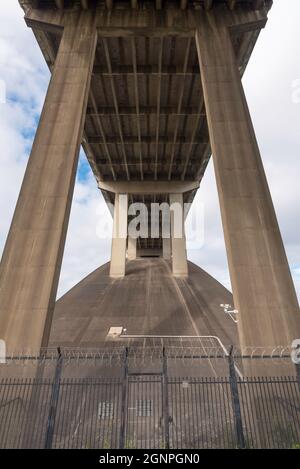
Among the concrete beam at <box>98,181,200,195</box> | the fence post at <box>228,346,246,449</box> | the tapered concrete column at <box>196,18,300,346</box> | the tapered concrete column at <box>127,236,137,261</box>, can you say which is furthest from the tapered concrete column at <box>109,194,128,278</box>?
the fence post at <box>228,346,246,449</box>

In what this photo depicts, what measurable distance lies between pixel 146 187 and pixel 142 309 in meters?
22.0

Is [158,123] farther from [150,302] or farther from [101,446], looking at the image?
[101,446]

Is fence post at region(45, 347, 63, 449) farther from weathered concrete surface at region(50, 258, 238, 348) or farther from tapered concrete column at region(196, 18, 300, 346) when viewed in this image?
weathered concrete surface at region(50, 258, 238, 348)

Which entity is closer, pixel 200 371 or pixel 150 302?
pixel 200 371

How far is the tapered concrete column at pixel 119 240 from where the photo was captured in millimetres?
40062

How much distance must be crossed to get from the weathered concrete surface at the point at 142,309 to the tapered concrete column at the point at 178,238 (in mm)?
1569

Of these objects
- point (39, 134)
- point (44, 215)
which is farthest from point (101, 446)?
point (39, 134)

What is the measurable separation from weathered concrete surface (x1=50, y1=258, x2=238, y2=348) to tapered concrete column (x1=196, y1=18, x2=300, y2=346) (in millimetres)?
8294

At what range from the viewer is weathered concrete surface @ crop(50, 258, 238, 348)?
21.9 metres

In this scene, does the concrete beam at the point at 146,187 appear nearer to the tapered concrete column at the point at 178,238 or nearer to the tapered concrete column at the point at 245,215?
the tapered concrete column at the point at 178,238

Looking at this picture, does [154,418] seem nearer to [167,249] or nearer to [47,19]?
[47,19]

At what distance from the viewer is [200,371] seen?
15664mm

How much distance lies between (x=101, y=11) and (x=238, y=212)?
16.9m

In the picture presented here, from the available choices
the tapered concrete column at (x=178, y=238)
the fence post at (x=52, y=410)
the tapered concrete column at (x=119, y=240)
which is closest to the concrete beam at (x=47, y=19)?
the fence post at (x=52, y=410)
